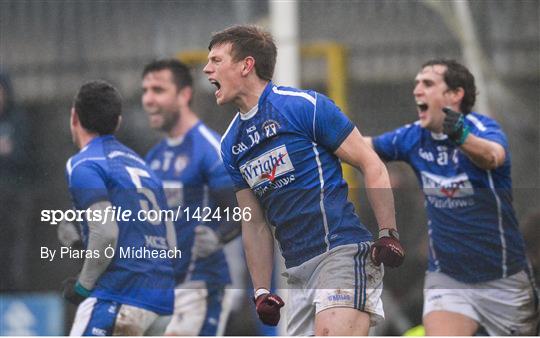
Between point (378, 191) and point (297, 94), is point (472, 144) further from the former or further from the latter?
point (297, 94)

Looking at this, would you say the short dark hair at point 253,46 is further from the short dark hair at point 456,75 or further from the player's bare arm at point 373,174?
the short dark hair at point 456,75

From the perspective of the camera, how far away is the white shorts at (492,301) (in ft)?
20.9

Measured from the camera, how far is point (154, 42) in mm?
6270

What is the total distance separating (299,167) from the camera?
5.48 metres

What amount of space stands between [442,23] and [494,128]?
0.56 meters

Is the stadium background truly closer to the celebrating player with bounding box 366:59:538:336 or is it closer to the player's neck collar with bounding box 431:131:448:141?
the celebrating player with bounding box 366:59:538:336

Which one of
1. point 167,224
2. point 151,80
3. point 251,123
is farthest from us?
point 151,80

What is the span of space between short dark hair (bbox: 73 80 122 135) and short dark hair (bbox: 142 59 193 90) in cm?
26

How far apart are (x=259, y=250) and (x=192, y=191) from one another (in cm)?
115

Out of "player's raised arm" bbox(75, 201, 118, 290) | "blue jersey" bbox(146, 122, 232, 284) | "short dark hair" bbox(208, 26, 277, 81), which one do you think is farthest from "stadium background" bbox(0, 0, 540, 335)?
"short dark hair" bbox(208, 26, 277, 81)

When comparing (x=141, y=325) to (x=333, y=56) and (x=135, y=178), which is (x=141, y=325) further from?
(x=333, y=56)

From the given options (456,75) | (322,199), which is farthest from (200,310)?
(456,75)

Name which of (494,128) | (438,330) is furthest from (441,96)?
(438,330)

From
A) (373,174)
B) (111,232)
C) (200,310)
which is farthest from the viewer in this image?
(200,310)
